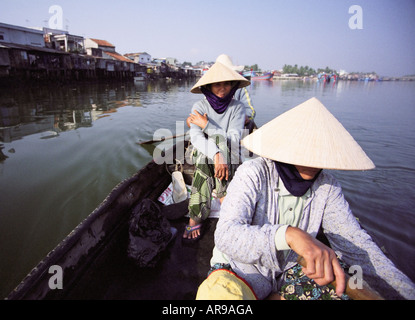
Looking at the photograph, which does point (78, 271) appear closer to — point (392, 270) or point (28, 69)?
point (392, 270)

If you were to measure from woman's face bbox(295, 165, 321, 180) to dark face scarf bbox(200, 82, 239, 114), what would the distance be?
4.99 feet

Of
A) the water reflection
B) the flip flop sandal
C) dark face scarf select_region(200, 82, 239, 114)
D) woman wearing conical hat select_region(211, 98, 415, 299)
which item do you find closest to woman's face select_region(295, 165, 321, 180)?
woman wearing conical hat select_region(211, 98, 415, 299)

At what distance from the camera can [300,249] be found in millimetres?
1033

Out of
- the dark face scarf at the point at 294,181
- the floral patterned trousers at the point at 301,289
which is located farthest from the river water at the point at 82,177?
the dark face scarf at the point at 294,181

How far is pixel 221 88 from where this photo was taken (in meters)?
2.55

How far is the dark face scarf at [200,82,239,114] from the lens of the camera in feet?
8.48

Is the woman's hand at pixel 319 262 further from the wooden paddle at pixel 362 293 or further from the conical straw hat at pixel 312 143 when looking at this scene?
the conical straw hat at pixel 312 143

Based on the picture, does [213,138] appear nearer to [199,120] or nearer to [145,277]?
[199,120]

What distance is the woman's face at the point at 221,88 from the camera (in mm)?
2522

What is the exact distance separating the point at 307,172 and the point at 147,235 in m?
1.66

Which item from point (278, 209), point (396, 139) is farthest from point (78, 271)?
point (396, 139)

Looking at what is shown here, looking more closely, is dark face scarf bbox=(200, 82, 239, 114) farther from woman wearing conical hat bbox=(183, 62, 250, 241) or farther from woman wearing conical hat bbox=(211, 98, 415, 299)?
woman wearing conical hat bbox=(211, 98, 415, 299)

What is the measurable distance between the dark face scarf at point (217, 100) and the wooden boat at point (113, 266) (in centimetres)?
138
